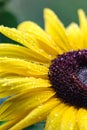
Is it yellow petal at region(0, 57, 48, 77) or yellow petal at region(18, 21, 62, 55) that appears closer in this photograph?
yellow petal at region(0, 57, 48, 77)

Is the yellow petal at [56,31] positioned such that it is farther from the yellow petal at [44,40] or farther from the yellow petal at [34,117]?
the yellow petal at [34,117]

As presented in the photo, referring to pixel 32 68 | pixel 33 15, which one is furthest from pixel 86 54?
pixel 33 15

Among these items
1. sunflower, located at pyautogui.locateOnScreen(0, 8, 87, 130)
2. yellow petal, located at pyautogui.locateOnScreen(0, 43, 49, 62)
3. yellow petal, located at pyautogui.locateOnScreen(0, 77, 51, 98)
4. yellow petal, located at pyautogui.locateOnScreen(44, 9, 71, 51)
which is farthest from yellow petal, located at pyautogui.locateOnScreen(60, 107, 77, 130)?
yellow petal, located at pyautogui.locateOnScreen(44, 9, 71, 51)

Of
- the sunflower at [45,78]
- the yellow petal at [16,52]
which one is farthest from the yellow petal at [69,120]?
the yellow petal at [16,52]

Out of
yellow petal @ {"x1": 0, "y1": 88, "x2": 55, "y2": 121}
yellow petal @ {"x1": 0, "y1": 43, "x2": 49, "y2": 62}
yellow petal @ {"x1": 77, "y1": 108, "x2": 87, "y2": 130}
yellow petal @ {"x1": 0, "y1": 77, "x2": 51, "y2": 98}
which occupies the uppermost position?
yellow petal @ {"x1": 0, "y1": 43, "x2": 49, "y2": 62}

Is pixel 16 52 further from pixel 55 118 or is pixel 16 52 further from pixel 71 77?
pixel 55 118

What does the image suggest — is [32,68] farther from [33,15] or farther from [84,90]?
[33,15]

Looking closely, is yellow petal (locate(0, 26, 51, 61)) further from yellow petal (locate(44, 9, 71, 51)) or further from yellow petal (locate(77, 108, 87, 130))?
yellow petal (locate(77, 108, 87, 130))

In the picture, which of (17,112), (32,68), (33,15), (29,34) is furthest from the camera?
(33,15)
